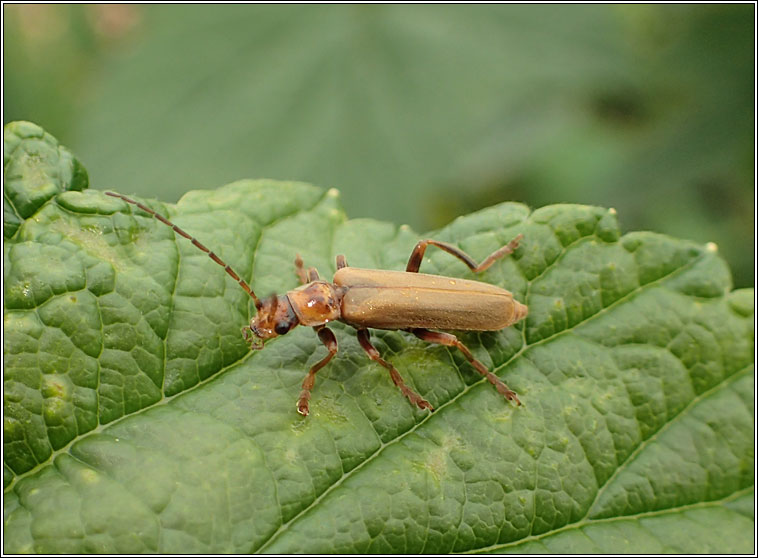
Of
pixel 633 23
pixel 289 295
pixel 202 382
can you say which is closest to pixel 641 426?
pixel 289 295

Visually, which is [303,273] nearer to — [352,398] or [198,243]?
[198,243]

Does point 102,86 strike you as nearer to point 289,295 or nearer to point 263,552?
point 289,295

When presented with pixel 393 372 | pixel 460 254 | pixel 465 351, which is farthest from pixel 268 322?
pixel 460 254

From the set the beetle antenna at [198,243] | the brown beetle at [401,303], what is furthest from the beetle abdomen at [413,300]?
the beetle antenna at [198,243]

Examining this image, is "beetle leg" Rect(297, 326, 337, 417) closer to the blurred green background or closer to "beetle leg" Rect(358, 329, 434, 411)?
"beetle leg" Rect(358, 329, 434, 411)

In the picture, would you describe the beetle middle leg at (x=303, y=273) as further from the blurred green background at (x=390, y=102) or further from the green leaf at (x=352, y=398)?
the blurred green background at (x=390, y=102)

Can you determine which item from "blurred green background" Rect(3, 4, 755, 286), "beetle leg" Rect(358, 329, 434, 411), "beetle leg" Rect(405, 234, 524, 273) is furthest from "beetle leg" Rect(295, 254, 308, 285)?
"blurred green background" Rect(3, 4, 755, 286)
